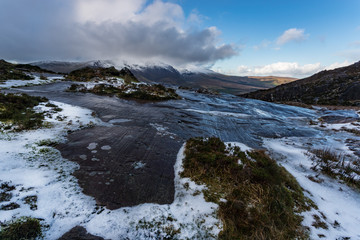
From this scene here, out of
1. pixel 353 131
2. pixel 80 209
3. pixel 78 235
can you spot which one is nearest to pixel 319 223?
pixel 78 235

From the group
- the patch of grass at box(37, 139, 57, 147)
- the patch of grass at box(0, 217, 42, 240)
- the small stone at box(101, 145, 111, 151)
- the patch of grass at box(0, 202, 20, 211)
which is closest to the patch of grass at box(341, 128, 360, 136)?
the small stone at box(101, 145, 111, 151)

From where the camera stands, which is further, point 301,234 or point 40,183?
point 40,183

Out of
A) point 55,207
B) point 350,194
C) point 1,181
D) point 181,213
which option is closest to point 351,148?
point 350,194

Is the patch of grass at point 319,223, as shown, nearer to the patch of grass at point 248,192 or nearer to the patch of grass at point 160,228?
the patch of grass at point 248,192

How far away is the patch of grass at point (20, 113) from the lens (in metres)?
8.65

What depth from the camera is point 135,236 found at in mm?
3746

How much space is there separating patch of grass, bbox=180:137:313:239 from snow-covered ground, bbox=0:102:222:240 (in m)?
0.44

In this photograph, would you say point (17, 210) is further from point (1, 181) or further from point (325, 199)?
point (325, 199)

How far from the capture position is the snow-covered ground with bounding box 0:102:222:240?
3824 millimetres

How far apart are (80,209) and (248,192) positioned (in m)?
5.25

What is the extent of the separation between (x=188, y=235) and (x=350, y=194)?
274 inches

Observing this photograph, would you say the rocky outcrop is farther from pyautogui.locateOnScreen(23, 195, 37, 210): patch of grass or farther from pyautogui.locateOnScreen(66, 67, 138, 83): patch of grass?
pyautogui.locateOnScreen(66, 67, 138, 83): patch of grass

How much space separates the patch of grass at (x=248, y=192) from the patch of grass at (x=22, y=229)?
4.45 m

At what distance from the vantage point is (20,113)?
32.9 ft
